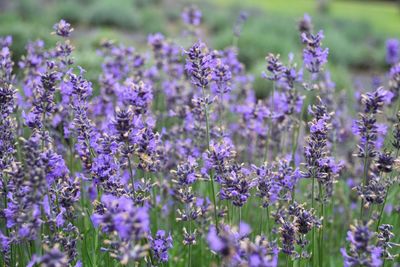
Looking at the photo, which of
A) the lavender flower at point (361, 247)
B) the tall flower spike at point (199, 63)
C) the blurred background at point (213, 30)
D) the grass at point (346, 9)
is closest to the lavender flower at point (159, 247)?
the tall flower spike at point (199, 63)

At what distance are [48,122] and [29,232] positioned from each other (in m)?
2.00

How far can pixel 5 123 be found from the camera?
9.79 feet

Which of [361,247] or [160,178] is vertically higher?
[361,247]

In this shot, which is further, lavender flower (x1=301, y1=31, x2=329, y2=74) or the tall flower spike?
lavender flower (x1=301, y1=31, x2=329, y2=74)

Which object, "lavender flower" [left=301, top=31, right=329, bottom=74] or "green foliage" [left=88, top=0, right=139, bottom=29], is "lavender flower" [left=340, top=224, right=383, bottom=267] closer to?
"lavender flower" [left=301, top=31, right=329, bottom=74]

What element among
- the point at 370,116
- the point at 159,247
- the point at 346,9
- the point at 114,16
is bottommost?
the point at 159,247

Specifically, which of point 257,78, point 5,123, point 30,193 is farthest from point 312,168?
point 257,78

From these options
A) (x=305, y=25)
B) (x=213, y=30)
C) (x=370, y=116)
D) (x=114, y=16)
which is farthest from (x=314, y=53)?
(x=213, y=30)

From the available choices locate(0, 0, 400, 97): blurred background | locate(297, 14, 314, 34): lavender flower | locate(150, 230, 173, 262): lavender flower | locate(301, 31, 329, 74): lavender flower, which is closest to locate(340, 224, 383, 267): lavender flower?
locate(150, 230, 173, 262): lavender flower

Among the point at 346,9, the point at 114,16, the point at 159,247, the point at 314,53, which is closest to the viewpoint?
the point at 159,247

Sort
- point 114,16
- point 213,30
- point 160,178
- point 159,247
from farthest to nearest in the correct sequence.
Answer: point 213,30 → point 114,16 → point 160,178 → point 159,247

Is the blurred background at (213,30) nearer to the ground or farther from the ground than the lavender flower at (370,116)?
farther from the ground

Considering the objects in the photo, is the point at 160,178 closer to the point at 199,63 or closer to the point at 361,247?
the point at 199,63

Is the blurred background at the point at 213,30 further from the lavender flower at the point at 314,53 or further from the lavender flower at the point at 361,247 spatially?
the lavender flower at the point at 361,247
